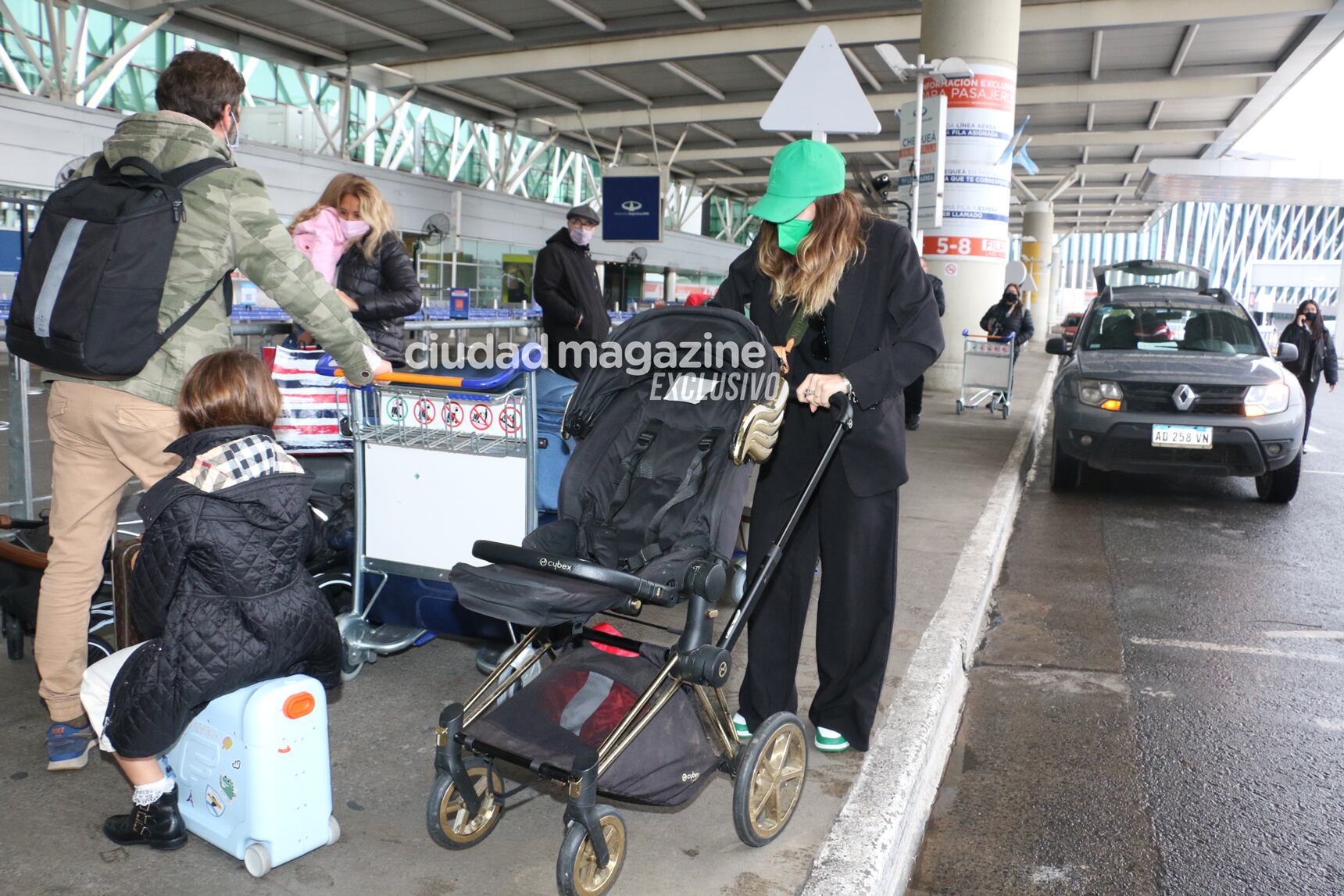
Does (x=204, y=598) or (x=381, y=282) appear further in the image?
(x=381, y=282)

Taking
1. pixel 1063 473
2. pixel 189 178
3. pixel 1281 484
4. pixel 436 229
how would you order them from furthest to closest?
pixel 436 229 → pixel 1063 473 → pixel 1281 484 → pixel 189 178

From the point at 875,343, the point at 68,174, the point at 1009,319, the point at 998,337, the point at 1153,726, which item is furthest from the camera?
the point at 1009,319

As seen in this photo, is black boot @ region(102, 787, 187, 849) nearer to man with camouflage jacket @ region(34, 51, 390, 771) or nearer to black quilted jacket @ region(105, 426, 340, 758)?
black quilted jacket @ region(105, 426, 340, 758)

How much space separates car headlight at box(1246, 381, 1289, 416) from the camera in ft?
26.5

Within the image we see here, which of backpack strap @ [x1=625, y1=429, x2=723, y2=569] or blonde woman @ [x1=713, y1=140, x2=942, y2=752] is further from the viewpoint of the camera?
blonde woman @ [x1=713, y1=140, x2=942, y2=752]

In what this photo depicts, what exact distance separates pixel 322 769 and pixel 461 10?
2170 cm

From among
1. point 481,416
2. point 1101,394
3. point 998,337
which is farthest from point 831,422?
point 998,337

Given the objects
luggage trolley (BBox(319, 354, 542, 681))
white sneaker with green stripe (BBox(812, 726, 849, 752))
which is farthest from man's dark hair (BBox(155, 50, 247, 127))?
white sneaker with green stripe (BBox(812, 726, 849, 752))

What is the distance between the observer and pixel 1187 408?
8188 millimetres

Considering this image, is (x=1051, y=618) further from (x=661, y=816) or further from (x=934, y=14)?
(x=934, y=14)

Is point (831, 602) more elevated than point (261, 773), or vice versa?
point (831, 602)

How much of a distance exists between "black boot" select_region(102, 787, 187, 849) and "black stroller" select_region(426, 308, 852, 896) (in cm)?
70

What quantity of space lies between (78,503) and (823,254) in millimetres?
2288

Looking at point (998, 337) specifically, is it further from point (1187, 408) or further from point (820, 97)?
point (820, 97)
